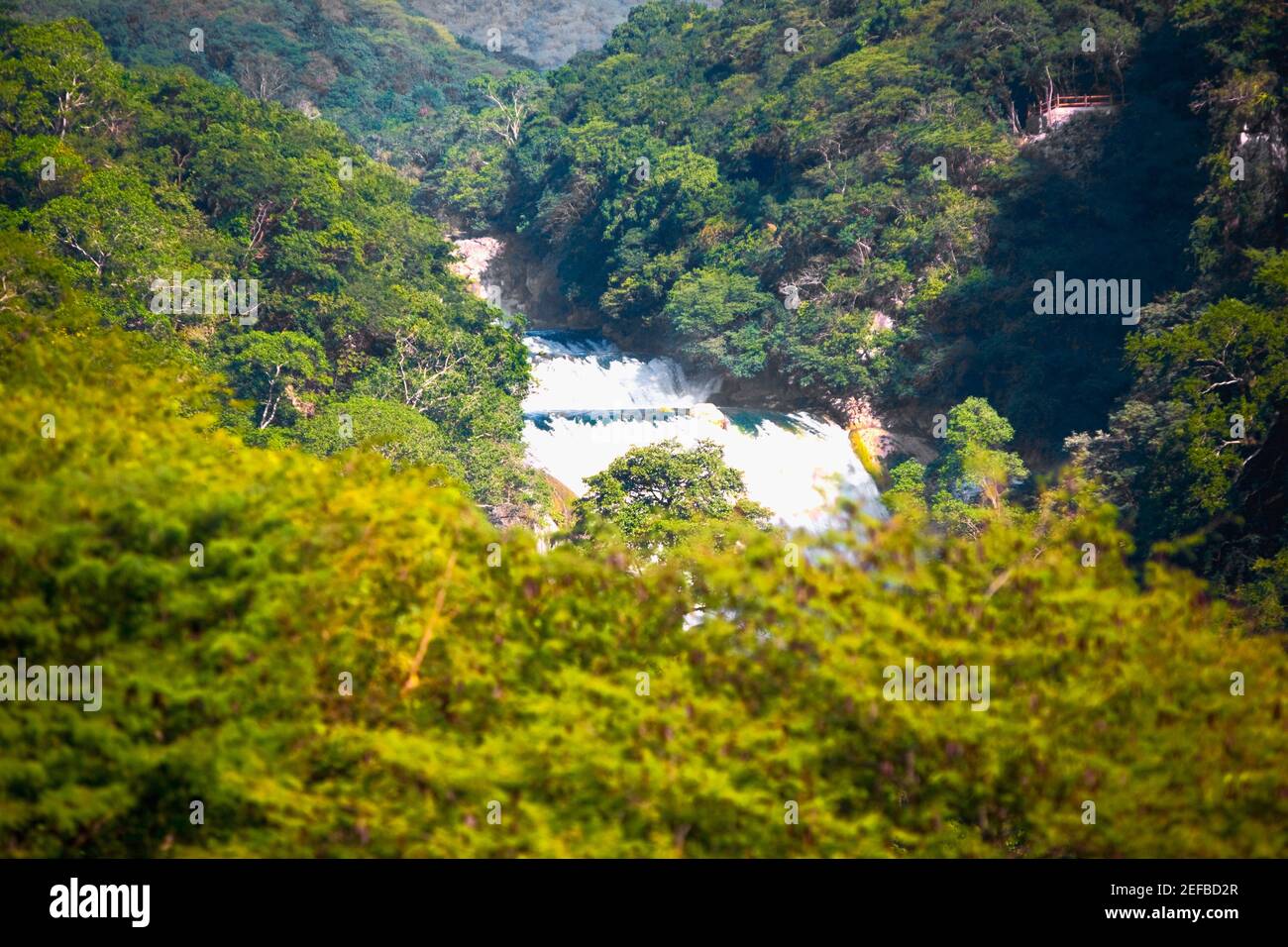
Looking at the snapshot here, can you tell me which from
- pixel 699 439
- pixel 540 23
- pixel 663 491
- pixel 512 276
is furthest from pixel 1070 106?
pixel 540 23

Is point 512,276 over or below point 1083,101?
below

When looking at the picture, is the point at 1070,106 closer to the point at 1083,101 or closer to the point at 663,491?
the point at 1083,101

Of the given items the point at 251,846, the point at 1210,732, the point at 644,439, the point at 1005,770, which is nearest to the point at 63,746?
the point at 251,846

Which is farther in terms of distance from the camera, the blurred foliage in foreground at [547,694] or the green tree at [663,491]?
the green tree at [663,491]

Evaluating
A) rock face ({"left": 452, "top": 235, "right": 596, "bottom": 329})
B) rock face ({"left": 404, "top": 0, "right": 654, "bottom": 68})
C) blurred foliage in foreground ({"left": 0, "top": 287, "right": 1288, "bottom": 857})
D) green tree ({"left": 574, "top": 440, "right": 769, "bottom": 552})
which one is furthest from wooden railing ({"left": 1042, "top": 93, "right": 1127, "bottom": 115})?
rock face ({"left": 404, "top": 0, "right": 654, "bottom": 68})

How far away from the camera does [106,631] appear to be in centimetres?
1187

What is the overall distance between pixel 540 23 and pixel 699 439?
108 meters

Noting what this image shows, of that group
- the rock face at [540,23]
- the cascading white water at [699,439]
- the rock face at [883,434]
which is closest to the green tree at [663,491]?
the cascading white water at [699,439]

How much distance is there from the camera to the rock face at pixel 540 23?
12944 centimetres

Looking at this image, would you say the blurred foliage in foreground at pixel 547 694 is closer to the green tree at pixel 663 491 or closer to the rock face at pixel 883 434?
the green tree at pixel 663 491

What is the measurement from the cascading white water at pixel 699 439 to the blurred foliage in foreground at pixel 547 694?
22960 mm

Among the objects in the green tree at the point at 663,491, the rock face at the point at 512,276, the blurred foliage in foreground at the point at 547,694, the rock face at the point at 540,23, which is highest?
the rock face at the point at 540,23

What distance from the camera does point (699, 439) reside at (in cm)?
3850

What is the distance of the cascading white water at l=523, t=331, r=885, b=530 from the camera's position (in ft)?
127
